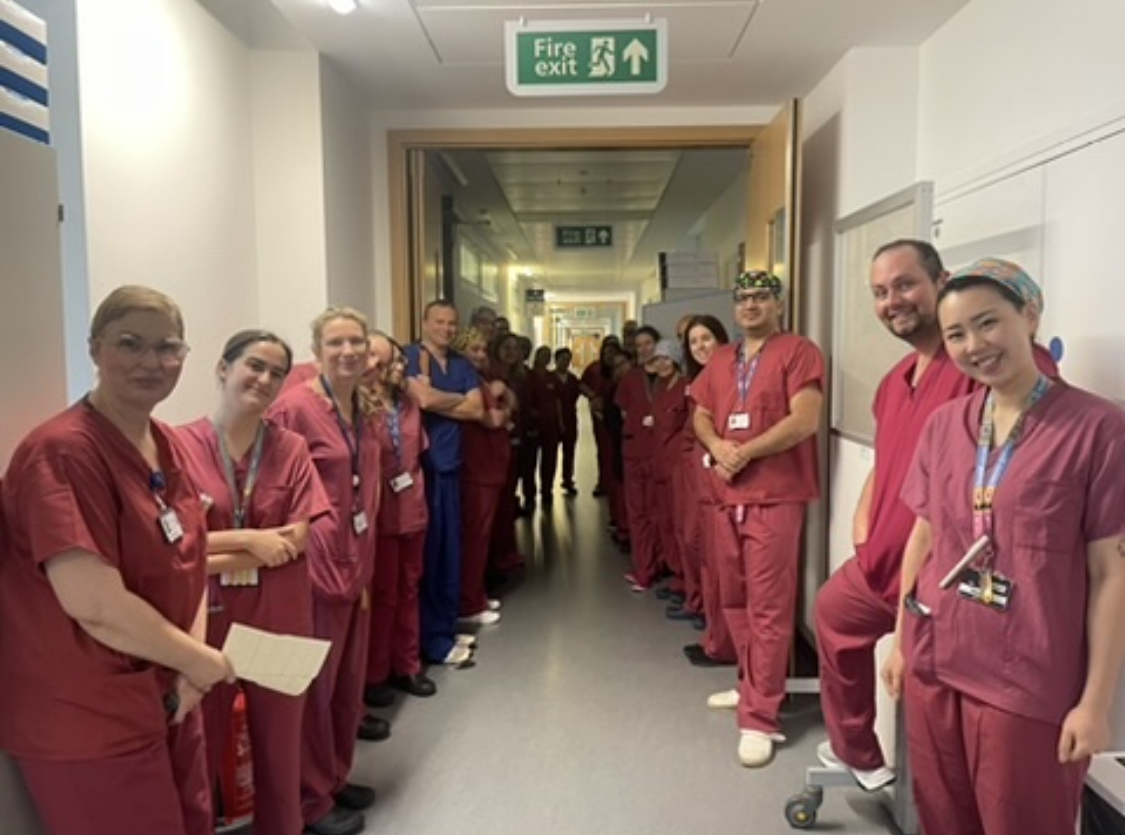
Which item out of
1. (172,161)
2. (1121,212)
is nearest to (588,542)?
(172,161)

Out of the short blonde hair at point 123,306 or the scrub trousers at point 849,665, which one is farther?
the scrub trousers at point 849,665

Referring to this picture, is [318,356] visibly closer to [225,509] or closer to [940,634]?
[225,509]

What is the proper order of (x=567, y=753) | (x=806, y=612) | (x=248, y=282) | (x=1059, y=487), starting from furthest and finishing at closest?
(x=806, y=612) < (x=248, y=282) < (x=567, y=753) < (x=1059, y=487)

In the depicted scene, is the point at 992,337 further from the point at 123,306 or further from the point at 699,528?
the point at 699,528

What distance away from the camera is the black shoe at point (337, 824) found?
2.14 meters

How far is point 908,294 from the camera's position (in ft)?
6.02

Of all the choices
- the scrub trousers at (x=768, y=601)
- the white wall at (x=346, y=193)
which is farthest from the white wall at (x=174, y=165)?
the scrub trousers at (x=768, y=601)

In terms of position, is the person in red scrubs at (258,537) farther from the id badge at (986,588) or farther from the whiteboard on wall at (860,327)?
the whiteboard on wall at (860,327)

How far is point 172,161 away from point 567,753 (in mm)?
2333

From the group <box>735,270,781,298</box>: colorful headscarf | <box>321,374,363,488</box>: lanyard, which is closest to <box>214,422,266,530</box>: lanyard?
<box>321,374,363,488</box>: lanyard

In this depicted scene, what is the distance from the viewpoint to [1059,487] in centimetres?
131

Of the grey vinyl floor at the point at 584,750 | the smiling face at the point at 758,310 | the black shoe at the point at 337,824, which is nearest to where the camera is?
the black shoe at the point at 337,824

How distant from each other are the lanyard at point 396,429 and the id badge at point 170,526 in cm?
145

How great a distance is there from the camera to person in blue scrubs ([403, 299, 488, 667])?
3350 mm
